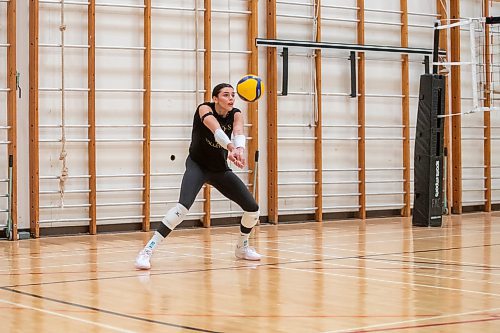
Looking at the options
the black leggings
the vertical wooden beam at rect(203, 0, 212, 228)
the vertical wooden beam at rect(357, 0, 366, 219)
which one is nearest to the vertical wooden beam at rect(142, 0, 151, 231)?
the vertical wooden beam at rect(203, 0, 212, 228)

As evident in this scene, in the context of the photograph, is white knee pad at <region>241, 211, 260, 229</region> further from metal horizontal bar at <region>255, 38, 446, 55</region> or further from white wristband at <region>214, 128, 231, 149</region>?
metal horizontal bar at <region>255, 38, 446, 55</region>

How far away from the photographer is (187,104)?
43.2 ft

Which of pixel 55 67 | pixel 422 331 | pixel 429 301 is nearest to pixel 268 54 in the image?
pixel 55 67

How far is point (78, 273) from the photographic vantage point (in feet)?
25.0

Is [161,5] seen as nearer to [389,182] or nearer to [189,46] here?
[189,46]

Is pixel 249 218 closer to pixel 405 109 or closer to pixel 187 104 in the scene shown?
pixel 187 104

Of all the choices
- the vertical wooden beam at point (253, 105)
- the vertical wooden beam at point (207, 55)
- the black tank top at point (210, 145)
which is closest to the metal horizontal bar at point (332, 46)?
the vertical wooden beam at point (253, 105)

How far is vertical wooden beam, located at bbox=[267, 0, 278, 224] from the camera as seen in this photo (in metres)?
13.8

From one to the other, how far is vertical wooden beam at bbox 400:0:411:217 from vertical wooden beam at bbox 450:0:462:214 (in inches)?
43.5

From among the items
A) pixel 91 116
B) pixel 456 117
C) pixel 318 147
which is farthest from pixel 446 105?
pixel 91 116

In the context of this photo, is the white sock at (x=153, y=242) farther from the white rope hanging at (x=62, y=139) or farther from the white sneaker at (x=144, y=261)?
the white rope hanging at (x=62, y=139)

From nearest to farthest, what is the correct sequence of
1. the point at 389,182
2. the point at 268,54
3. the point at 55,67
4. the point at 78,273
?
the point at 78,273 → the point at 55,67 → the point at 268,54 → the point at 389,182

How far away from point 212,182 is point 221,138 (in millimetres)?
632

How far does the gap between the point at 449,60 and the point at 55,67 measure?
743 centimetres
